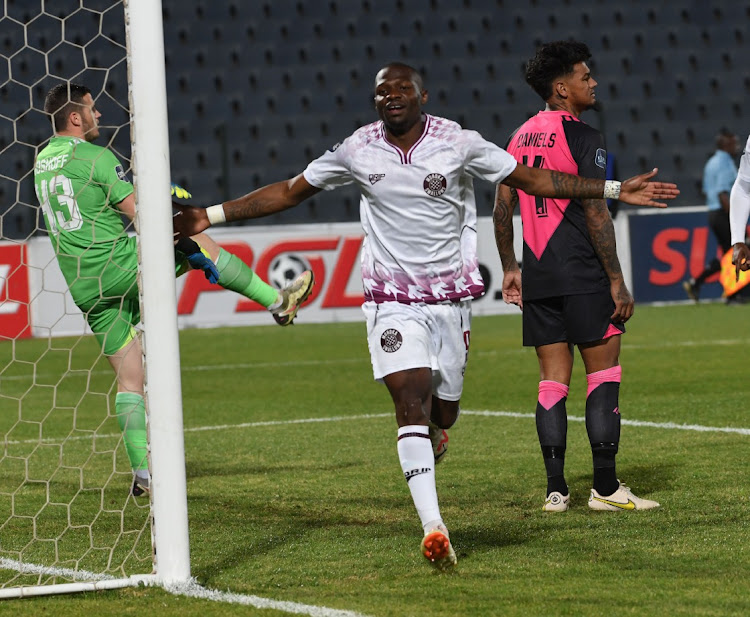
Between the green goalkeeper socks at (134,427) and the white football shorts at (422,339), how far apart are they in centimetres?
167

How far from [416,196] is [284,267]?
1156cm

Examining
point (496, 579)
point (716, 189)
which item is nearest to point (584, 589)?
point (496, 579)

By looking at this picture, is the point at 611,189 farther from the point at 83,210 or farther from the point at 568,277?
the point at 83,210

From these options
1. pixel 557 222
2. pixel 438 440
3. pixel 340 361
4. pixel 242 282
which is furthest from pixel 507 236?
pixel 340 361

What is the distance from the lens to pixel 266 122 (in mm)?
22078

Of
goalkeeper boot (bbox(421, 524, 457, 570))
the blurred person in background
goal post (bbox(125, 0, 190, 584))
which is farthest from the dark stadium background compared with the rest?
goalkeeper boot (bbox(421, 524, 457, 570))

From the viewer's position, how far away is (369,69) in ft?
75.0

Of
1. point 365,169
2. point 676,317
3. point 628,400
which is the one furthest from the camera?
point 676,317

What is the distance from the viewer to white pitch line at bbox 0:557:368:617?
11.4 ft

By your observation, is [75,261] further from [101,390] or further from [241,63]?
[241,63]

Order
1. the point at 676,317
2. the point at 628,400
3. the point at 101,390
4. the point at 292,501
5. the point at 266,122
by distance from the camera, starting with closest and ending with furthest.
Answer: the point at 292,501
the point at 628,400
the point at 101,390
the point at 676,317
the point at 266,122

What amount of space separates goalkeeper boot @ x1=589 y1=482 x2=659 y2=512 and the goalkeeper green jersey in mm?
2118

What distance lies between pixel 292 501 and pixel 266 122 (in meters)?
17.1

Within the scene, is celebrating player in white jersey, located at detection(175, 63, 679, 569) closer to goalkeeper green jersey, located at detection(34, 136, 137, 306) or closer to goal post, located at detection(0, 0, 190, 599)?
goal post, located at detection(0, 0, 190, 599)
